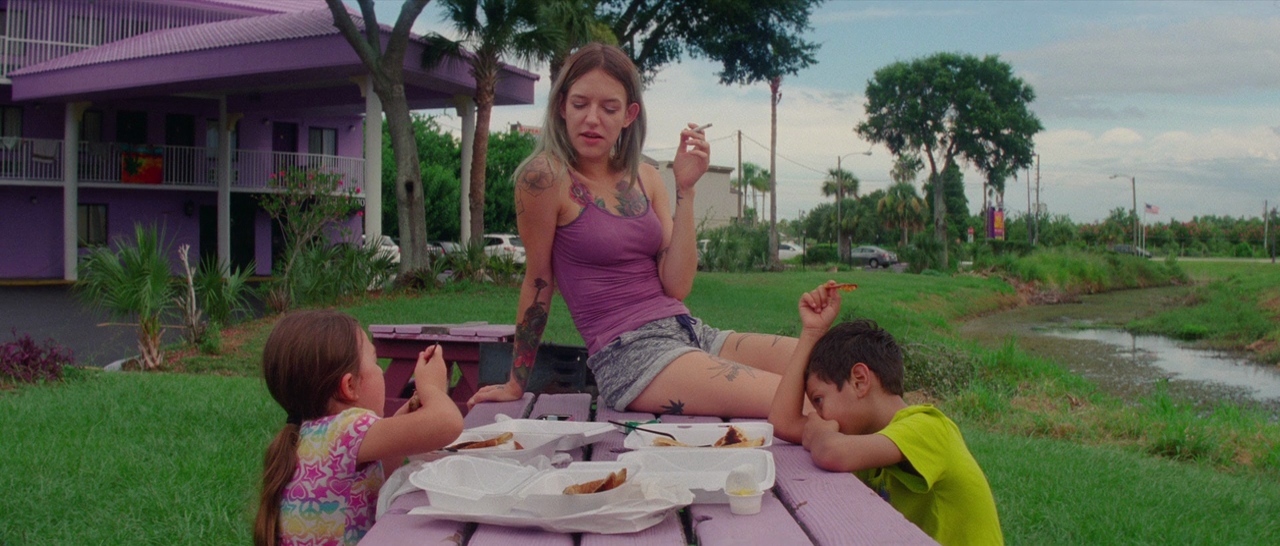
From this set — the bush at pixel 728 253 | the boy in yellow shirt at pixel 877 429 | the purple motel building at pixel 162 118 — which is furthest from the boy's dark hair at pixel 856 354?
the bush at pixel 728 253

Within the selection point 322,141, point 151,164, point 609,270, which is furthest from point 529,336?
point 322,141

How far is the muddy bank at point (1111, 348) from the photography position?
12.6 m

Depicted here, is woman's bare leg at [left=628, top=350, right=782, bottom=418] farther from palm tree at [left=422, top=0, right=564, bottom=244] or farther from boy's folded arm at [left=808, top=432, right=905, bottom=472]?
palm tree at [left=422, top=0, right=564, bottom=244]

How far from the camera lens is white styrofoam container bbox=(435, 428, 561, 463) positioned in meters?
2.40

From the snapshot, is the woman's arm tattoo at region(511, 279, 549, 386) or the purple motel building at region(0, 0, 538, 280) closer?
the woman's arm tattoo at region(511, 279, 549, 386)

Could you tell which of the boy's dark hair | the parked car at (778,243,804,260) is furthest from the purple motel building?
the parked car at (778,243,804,260)

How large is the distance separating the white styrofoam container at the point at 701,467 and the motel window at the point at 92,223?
2766 centimetres

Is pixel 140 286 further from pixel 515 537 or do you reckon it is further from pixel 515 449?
pixel 515 537

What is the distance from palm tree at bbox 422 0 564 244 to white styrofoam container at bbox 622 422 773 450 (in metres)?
16.4

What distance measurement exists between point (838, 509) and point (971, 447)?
14.8 ft

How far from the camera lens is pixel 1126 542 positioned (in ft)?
13.9

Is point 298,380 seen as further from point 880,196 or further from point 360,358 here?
point 880,196

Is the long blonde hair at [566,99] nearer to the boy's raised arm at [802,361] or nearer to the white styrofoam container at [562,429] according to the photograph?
the white styrofoam container at [562,429]

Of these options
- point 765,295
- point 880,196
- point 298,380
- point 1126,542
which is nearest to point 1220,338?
point 765,295
